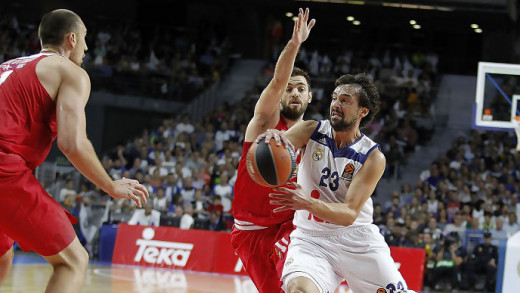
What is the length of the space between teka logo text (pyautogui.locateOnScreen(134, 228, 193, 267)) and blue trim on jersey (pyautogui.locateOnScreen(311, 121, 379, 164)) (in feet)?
26.3

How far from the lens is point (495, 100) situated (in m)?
10.8

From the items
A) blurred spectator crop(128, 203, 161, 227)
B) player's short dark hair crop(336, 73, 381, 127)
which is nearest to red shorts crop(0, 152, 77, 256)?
player's short dark hair crop(336, 73, 381, 127)

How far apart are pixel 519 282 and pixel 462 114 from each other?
7173 millimetres

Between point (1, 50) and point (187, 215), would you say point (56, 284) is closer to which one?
point (187, 215)

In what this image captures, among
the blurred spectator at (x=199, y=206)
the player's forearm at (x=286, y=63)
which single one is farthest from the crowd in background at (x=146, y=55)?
the player's forearm at (x=286, y=63)

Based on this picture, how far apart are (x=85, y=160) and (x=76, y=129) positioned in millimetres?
181

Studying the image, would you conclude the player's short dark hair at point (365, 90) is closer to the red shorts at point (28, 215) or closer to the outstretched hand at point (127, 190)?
the outstretched hand at point (127, 190)

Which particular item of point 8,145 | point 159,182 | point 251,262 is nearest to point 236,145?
point 159,182

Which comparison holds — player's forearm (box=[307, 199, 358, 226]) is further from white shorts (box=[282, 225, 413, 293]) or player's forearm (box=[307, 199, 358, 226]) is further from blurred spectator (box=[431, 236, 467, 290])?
blurred spectator (box=[431, 236, 467, 290])

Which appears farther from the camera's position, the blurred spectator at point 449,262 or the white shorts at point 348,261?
the blurred spectator at point 449,262

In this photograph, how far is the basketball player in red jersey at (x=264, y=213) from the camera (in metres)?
5.29

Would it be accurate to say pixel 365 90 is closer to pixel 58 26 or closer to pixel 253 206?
pixel 253 206

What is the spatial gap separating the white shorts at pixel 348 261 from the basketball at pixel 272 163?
651 mm

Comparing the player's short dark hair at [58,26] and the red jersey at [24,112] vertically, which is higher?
the player's short dark hair at [58,26]
